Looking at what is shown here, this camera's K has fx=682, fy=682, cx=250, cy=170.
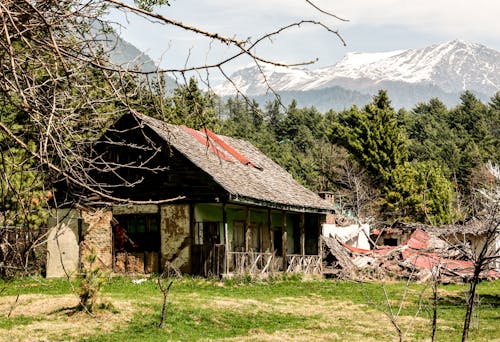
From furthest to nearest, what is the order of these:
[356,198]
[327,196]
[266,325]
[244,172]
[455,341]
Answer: [356,198]
[327,196]
[244,172]
[266,325]
[455,341]

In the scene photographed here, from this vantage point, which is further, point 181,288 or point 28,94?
point 181,288

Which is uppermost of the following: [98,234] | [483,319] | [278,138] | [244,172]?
[278,138]

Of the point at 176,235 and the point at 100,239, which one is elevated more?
the point at 176,235

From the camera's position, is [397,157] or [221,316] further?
[397,157]

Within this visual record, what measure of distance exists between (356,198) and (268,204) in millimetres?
31595

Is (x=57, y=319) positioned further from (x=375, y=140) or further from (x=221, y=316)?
(x=375, y=140)

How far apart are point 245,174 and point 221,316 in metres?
12.1

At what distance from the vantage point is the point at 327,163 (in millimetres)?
63281

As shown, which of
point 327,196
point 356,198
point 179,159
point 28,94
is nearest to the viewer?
point 28,94

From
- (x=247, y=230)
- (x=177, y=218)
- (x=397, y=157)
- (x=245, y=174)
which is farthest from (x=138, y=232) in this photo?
(x=397, y=157)

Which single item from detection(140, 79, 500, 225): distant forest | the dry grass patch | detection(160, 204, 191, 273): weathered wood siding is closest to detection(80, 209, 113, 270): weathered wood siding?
detection(160, 204, 191, 273): weathered wood siding

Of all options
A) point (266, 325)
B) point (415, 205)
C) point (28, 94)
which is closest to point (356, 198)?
point (415, 205)

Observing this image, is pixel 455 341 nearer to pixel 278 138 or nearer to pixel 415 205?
pixel 415 205

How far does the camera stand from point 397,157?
55.4m
